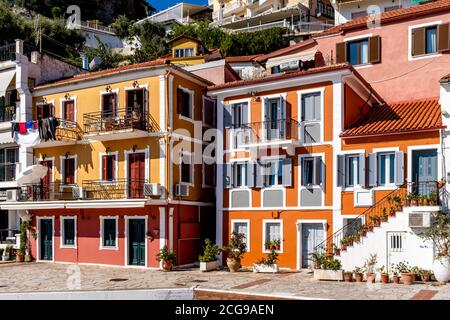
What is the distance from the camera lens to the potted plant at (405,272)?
2098 cm

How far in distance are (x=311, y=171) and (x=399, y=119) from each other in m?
4.65

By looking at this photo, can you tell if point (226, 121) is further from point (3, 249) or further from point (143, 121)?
point (3, 249)

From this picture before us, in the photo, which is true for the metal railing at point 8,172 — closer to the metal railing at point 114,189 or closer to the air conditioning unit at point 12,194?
the air conditioning unit at point 12,194

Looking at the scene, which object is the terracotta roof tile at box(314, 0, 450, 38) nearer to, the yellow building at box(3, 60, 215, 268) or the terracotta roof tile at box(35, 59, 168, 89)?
the yellow building at box(3, 60, 215, 268)

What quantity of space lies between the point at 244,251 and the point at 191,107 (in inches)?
314

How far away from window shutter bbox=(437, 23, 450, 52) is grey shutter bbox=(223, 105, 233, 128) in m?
11.2

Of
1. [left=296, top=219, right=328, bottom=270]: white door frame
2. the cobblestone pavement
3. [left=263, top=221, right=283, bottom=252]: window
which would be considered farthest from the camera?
[left=263, top=221, right=283, bottom=252]: window

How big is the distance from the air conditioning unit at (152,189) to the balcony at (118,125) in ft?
8.70

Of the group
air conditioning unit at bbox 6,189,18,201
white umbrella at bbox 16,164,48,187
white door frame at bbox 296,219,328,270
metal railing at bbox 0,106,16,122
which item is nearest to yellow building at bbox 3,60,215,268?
air conditioning unit at bbox 6,189,18,201

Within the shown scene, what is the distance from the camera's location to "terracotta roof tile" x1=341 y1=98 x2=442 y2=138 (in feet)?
79.0

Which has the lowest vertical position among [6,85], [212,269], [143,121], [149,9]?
[212,269]

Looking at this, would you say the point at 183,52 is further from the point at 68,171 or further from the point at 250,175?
the point at 250,175

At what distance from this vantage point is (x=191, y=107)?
29.5m
